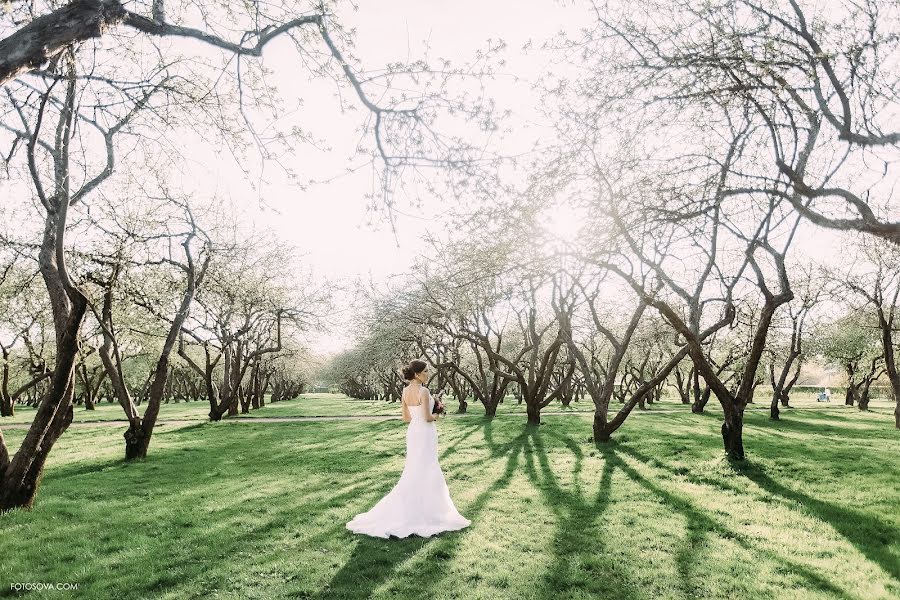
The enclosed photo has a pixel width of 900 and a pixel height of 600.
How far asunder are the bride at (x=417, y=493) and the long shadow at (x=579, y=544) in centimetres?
164

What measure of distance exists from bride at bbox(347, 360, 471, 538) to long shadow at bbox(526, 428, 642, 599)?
1645mm

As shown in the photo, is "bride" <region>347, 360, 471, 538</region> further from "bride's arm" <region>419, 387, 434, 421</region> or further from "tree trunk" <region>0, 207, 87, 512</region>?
"tree trunk" <region>0, 207, 87, 512</region>

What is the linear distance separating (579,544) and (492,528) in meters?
1.35

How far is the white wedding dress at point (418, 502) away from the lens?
757cm

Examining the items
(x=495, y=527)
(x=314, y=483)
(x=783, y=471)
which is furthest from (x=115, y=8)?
(x=783, y=471)

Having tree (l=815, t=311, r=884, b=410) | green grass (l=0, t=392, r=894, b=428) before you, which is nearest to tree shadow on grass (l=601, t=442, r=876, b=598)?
green grass (l=0, t=392, r=894, b=428)

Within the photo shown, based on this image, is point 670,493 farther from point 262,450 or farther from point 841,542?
point 262,450

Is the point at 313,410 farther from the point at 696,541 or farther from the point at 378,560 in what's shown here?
the point at 696,541

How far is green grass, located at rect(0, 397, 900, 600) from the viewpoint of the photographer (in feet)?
18.9

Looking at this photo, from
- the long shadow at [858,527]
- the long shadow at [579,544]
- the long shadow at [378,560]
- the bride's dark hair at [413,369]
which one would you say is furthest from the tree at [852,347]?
the long shadow at [378,560]

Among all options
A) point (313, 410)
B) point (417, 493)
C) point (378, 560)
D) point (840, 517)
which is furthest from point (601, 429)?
point (313, 410)

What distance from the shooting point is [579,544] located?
23.1ft

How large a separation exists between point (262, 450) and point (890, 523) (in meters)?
16.0

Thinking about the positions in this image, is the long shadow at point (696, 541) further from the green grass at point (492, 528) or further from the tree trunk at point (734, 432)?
the tree trunk at point (734, 432)
